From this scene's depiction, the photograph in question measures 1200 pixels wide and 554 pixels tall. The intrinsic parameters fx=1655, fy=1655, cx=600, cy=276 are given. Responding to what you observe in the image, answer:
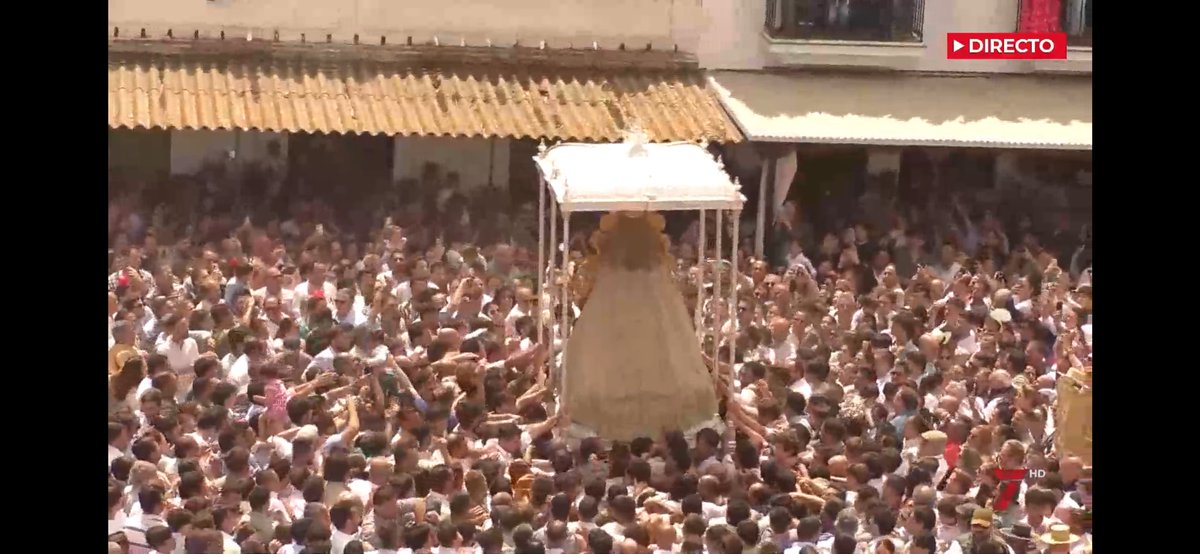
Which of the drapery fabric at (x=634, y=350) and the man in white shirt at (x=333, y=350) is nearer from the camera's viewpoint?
the drapery fabric at (x=634, y=350)

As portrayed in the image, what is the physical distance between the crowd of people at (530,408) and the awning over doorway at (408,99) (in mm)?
1590

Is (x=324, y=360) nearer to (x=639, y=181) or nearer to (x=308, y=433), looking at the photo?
(x=308, y=433)

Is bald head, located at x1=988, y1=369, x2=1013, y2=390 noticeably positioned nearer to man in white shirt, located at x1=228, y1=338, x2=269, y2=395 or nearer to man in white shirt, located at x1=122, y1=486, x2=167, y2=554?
man in white shirt, located at x1=228, y1=338, x2=269, y2=395

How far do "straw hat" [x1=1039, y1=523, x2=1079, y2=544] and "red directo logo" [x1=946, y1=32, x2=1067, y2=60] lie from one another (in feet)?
34.0

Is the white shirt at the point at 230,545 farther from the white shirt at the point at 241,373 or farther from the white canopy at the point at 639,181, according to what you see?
the white canopy at the point at 639,181

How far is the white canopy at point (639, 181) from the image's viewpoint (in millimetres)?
11352

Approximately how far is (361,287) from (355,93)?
5.13 metres

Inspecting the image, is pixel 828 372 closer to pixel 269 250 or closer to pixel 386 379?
pixel 386 379

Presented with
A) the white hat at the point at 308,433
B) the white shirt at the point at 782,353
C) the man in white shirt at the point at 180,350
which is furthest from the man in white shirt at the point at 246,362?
the white shirt at the point at 782,353

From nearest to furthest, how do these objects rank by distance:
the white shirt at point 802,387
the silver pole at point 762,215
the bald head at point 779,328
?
the white shirt at point 802,387 < the bald head at point 779,328 < the silver pole at point 762,215

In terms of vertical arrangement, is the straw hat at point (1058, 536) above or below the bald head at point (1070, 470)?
below

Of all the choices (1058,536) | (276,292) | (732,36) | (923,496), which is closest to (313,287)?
(276,292)

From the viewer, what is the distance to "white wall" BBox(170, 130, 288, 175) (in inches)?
745

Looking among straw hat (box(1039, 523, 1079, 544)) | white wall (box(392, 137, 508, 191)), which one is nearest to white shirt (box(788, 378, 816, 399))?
straw hat (box(1039, 523, 1079, 544))
